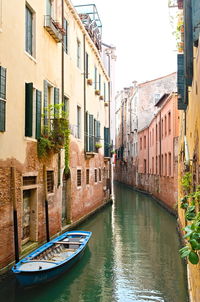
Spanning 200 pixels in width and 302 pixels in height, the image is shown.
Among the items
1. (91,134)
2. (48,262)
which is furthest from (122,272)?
(91,134)

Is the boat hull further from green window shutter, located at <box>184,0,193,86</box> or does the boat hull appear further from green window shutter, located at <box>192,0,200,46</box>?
green window shutter, located at <box>192,0,200,46</box>

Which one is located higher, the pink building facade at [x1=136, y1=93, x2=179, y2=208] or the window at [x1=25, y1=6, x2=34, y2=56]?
the window at [x1=25, y1=6, x2=34, y2=56]

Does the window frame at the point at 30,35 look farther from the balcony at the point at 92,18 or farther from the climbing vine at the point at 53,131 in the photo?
the balcony at the point at 92,18

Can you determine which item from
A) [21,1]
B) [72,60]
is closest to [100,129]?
[72,60]

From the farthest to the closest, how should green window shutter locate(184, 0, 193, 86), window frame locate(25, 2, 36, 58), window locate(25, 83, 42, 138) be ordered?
window frame locate(25, 2, 36, 58) < window locate(25, 83, 42, 138) < green window shutter locate(184, 0, 193, 86)

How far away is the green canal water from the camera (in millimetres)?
7430

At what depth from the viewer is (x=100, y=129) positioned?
2239 cm

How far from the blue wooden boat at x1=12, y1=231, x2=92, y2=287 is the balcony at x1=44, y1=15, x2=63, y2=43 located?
6542 millimetres

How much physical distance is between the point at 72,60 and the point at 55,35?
3.13 metres

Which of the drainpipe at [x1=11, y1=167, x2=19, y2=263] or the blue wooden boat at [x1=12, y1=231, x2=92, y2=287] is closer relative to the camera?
the blue wooden boat at [x1=12, y1=231, x2=92, y2=287]

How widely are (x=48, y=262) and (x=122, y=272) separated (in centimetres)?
229

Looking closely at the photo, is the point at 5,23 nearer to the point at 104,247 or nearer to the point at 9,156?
the point at 9,156

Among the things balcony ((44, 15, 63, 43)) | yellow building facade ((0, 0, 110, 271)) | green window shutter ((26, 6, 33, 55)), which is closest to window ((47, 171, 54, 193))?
yellow building facade ((0, 0, 110, 271))

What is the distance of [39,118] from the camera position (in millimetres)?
10242
